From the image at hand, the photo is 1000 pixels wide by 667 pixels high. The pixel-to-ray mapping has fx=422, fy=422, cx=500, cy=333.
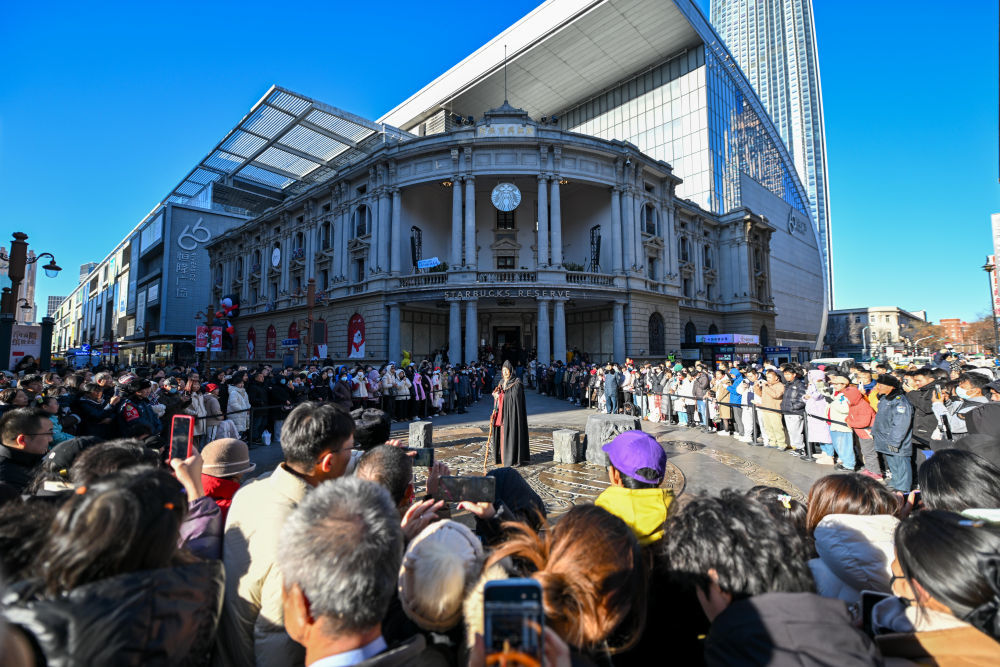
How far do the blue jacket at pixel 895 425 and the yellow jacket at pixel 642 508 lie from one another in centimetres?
543

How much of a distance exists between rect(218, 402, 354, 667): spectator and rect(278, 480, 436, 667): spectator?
62 centimetres

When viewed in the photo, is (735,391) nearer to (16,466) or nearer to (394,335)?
(16,466)

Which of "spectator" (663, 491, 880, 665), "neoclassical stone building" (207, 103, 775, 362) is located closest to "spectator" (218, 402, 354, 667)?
"spectator" (663, 491, 880, 665)

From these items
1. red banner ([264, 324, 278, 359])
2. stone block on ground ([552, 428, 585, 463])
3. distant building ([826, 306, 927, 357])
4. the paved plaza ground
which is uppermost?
distant building ([826, 306, 927, 357])

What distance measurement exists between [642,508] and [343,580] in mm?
1751

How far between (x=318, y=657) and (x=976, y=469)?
3450 millimetres

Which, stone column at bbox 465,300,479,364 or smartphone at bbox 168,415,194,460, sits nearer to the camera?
smartphone at bbox 168,415,194,460

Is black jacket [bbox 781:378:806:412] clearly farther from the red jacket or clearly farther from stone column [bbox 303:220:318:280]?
stone column [bbox 303:220:318:280]

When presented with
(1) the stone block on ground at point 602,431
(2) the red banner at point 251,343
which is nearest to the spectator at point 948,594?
(1) the stone block on ground at point 602,431

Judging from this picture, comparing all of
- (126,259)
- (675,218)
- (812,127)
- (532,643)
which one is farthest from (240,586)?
(812,127)

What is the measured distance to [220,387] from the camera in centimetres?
1070

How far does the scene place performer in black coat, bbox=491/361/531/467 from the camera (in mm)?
7895

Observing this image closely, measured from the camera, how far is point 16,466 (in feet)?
11.1

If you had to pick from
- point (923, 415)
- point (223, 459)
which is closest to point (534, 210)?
point (923, 415)
